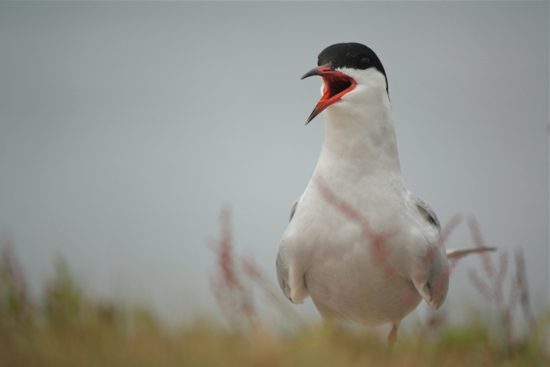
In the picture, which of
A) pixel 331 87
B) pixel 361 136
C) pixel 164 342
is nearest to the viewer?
pixel 164 342

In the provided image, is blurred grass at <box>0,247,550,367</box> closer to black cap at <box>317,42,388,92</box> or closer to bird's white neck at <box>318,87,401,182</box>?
bird's white neck at <box>318,87,401,182</box>

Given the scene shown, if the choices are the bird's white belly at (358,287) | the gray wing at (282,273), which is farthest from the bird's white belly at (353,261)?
the gray wing at (282,273)

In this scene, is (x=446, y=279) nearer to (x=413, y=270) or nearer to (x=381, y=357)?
(x=413, y=270)

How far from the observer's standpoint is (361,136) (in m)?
3.26

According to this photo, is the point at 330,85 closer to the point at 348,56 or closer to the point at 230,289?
the point at 348,56

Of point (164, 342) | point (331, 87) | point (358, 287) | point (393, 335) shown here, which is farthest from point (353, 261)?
point (164, 342)

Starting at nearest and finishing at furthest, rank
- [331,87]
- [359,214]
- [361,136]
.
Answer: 1. [359,214]
2. [361,136]
3. [331,87]

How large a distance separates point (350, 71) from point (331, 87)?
18 cm

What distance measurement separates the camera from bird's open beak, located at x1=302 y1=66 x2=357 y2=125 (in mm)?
3172

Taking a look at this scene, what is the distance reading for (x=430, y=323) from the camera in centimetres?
226

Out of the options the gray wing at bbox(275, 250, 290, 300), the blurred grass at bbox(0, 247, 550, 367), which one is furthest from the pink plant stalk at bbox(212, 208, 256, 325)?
Answer: the gray wing at bbox(275, 250, 290, 300)

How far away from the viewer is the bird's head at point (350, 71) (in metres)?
3.20

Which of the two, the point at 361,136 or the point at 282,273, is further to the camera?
the point at 282,273

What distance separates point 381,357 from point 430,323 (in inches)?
11.1
